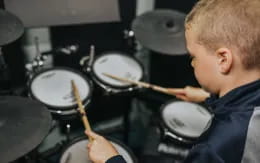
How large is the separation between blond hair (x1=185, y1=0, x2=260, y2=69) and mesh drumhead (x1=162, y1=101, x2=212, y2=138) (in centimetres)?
55

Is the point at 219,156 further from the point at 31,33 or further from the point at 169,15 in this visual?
the point at 31,33

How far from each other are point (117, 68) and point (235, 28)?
75 cm

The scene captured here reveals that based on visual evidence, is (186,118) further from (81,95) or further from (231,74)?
(231,74)

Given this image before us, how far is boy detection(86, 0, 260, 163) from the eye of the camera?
2.72ft

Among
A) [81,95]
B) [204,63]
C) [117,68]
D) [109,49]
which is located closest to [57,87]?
[81,95]

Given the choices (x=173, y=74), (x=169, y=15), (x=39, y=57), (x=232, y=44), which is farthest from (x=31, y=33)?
(x=232, y=44)

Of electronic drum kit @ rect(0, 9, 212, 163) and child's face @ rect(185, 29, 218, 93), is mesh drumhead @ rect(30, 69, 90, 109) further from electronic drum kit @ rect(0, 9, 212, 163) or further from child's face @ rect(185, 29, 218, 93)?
child's face @ rect(185, 29, 218, 93)

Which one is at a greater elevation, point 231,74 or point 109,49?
point 231,74

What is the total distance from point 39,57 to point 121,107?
25.7 inches

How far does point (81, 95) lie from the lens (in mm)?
1376

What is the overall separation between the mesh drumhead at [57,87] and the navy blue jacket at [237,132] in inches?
23.6

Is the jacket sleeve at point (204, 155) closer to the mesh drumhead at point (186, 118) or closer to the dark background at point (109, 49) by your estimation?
the mesh drumhead at point (186, 118)

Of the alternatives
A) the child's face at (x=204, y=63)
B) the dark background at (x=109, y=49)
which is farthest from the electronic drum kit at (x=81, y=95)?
the child's face at (x=204, y=63)

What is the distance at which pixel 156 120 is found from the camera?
4.74 feet
